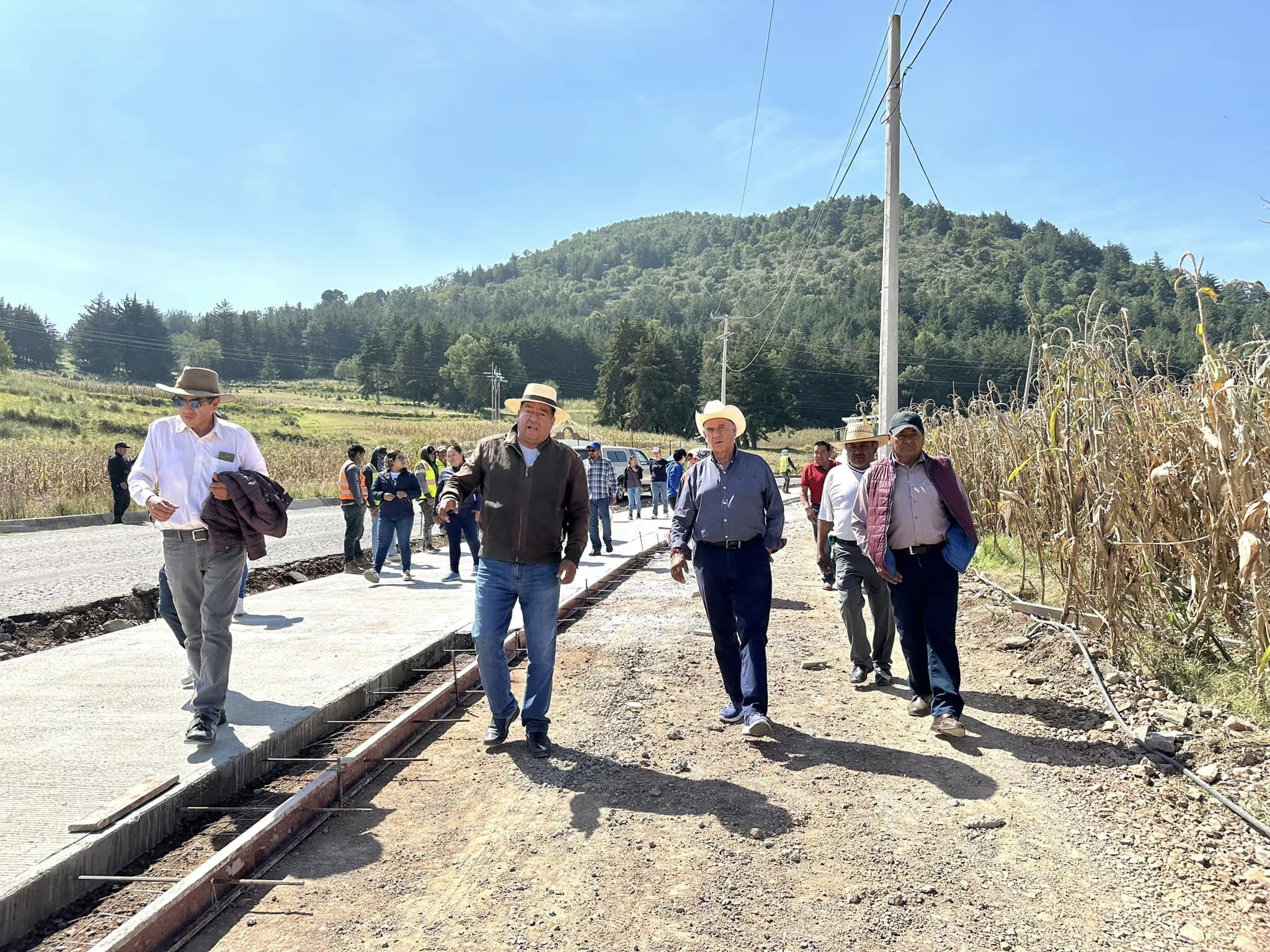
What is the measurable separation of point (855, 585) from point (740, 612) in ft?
5.47

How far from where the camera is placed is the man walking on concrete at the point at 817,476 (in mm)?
9891

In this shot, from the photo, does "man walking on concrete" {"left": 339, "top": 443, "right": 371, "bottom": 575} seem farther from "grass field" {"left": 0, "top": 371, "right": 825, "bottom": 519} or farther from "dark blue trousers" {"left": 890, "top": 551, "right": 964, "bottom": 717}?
"dark blue trousers" {"left": 890, "top": 551, "right": 964, "bottom": 717}

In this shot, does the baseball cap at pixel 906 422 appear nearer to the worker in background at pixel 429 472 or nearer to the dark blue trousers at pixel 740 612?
the dark blue trousers at pixel 740 612

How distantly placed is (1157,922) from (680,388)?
289 feet

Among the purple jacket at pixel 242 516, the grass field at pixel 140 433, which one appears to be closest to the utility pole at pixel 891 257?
the grass field at pixel 140 433

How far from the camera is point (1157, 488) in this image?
18.9 feet

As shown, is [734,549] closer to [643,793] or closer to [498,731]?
[643,793]

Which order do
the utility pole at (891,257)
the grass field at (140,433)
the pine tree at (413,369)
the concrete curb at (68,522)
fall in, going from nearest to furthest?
the utility pole at (891,257)
the concrete curb at (68,522)
the grass field at (140,433)
the pine tree at (413,369)

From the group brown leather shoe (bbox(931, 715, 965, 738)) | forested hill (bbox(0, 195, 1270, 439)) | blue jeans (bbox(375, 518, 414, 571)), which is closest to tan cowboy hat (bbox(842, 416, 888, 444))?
brown leather shoe (bbox(931, 715, 965, 738))

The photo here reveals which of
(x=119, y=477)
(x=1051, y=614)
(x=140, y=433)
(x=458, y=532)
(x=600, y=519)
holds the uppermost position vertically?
(x=140, y=433)

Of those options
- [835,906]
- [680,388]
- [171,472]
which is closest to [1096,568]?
[835,906]

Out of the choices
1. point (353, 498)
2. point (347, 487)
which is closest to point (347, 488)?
point (347, 487)

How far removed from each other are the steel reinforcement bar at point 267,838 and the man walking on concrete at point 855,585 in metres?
2.94

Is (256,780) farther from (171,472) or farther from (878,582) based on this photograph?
(878,582)
